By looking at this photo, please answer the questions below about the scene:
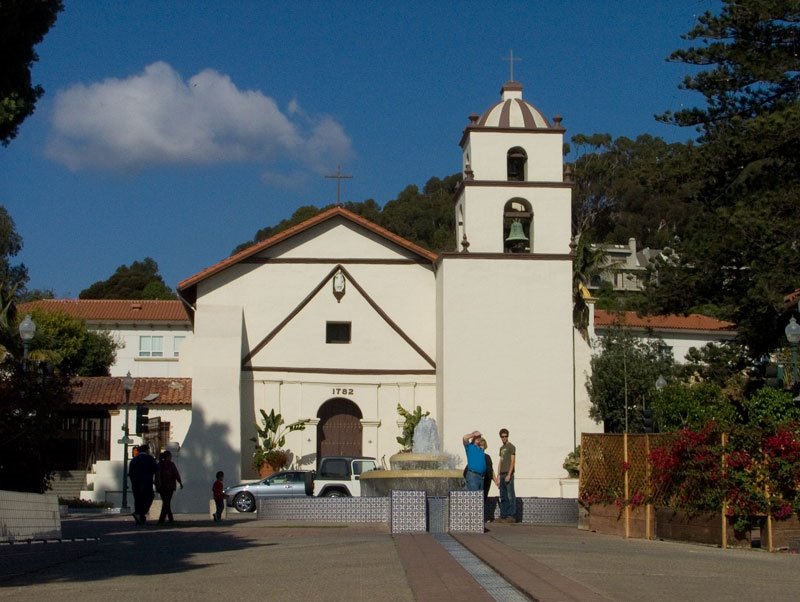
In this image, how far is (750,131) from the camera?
27.5 metres

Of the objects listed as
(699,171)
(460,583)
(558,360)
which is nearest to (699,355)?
(558,360)

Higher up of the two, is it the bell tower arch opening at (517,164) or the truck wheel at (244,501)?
the bell tower arch opening at (517,164)

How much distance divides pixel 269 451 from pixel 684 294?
12499 millimetres

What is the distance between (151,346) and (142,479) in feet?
148

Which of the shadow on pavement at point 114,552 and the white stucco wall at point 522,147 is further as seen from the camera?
the white stucco wall at point 522,147

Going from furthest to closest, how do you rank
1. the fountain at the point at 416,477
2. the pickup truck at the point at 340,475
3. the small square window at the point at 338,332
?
the small square window at the point at 338,332, the pickup truck at the point at 340,475, the fountain at the point at 416,477

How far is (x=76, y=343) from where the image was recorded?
193ft

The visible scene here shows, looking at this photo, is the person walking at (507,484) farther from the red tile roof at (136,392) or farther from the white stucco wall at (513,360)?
the red tile roof at (136,392)

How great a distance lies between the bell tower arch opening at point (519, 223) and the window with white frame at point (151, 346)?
36102 mm

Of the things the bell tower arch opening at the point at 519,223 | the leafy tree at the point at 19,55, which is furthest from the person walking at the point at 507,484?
the bell tower arch opening at the point at 519,223

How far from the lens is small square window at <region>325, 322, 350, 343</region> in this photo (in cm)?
3578

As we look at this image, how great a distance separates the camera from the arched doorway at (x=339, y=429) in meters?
35.1

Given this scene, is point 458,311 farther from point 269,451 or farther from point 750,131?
point 750,131

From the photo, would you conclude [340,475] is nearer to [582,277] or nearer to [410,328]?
[410,328]
